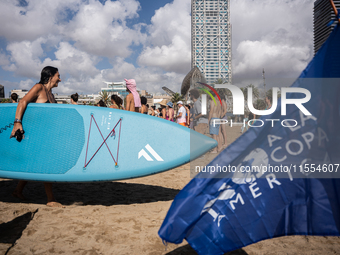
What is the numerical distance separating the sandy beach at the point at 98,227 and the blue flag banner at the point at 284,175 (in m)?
0.64

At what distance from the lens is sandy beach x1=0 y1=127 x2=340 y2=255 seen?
2.00m

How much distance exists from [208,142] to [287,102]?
1.78 m

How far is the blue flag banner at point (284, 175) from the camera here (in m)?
1.46

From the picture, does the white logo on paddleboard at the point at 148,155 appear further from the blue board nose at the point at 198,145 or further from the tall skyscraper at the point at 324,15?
the tall skyscraper at the point at 324,15

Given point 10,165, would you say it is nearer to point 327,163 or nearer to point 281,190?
point 281,190

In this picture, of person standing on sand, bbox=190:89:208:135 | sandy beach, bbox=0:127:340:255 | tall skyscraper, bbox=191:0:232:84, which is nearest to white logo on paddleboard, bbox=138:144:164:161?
sandy beach, bbox=0:127:340:255

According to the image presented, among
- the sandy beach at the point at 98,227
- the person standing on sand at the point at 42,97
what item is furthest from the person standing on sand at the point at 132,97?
the sandy beach at the point at 98,227

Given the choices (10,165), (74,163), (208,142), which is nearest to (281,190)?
(208,142)

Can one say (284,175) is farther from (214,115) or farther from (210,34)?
(210,34)

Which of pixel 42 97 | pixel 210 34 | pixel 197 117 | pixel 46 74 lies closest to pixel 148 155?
pixel 42 97

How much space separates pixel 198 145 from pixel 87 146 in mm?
1503

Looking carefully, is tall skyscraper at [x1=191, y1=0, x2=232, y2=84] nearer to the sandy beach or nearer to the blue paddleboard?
the blue paddleboard

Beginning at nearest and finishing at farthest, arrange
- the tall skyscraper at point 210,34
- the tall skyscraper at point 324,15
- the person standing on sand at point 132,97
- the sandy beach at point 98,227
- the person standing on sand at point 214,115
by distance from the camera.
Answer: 1. the tall skyscraper at point 324,15
2. the sandy beach at point 98,227
3. the person standing on sand at point 132,97
4. the person standing on sand at point 214,115
5. the tall skyscraper at point 210,34

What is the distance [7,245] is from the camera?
6.54 ft
